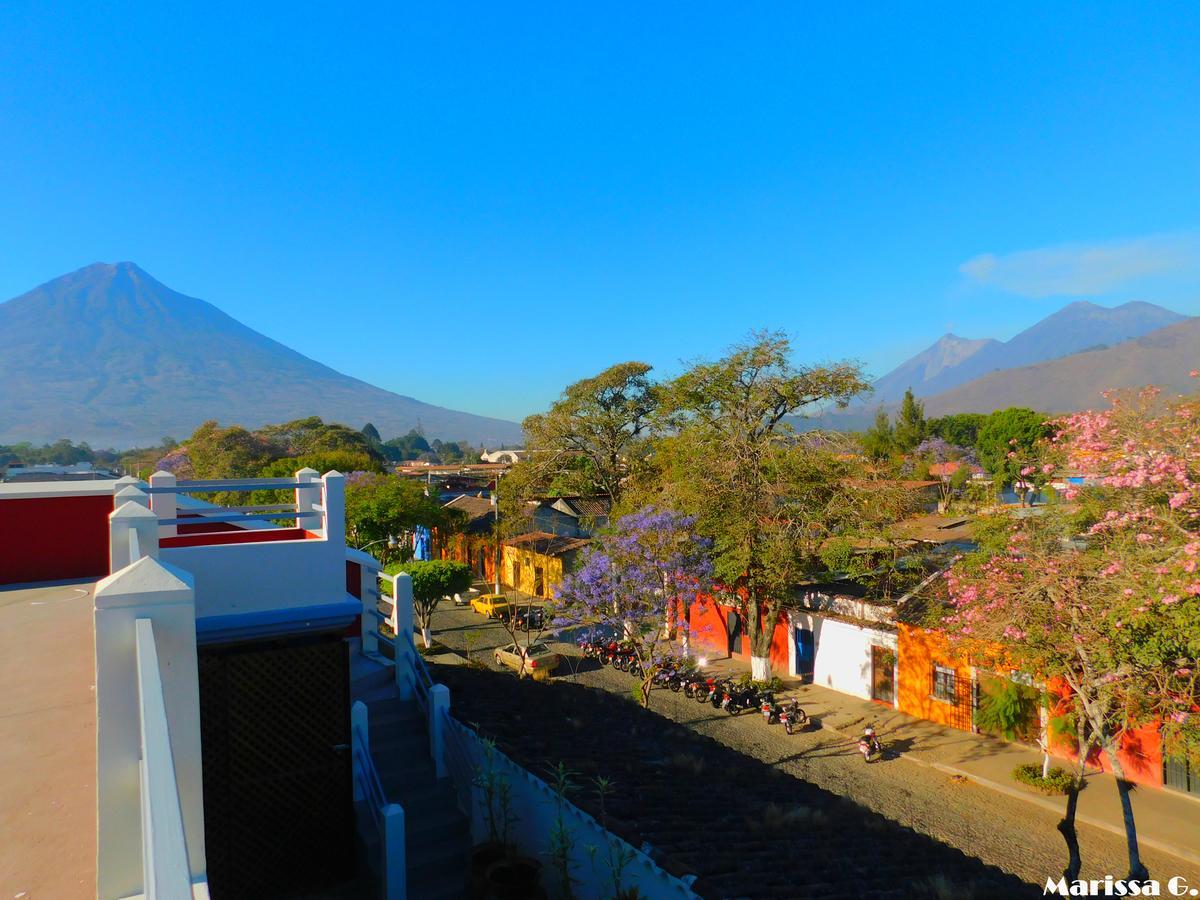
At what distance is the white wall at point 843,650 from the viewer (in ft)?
49.6

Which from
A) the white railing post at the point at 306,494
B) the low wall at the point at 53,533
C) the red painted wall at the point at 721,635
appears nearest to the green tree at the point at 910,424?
the red painted wall at the point at 721,635

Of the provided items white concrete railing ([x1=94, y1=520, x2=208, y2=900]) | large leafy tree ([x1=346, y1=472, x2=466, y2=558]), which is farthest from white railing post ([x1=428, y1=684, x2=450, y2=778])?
large leafy tree ([x1=346, y1=472, x2=466, y2=558])

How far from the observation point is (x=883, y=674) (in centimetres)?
1490

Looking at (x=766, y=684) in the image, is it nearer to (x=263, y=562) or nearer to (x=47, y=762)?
(x=263, y=562)

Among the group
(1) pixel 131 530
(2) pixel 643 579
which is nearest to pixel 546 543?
(2) pixel 643 579

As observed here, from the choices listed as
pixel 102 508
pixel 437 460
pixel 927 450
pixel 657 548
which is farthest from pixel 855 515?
pixel 437 460

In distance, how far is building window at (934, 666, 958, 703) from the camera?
1361 cm

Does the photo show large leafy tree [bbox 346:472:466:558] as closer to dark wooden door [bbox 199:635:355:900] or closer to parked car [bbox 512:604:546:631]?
parked car [bbox 512:604:546:631]

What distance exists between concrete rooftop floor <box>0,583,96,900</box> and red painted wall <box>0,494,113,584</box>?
366 cm

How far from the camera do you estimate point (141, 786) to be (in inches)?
74.3

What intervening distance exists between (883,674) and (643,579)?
19.1ft

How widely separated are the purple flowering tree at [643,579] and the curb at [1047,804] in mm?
4422

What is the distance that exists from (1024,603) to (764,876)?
6659 millimetres

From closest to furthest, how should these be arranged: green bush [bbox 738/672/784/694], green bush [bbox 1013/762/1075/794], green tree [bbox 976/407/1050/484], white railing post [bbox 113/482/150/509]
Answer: white railing post [bbox 113/482/150/509] → green bush [bbox 1013/762/1075/794] → green bush [bbox 738/672/784/694] → green tree [bbox 976/407/1050/484]
